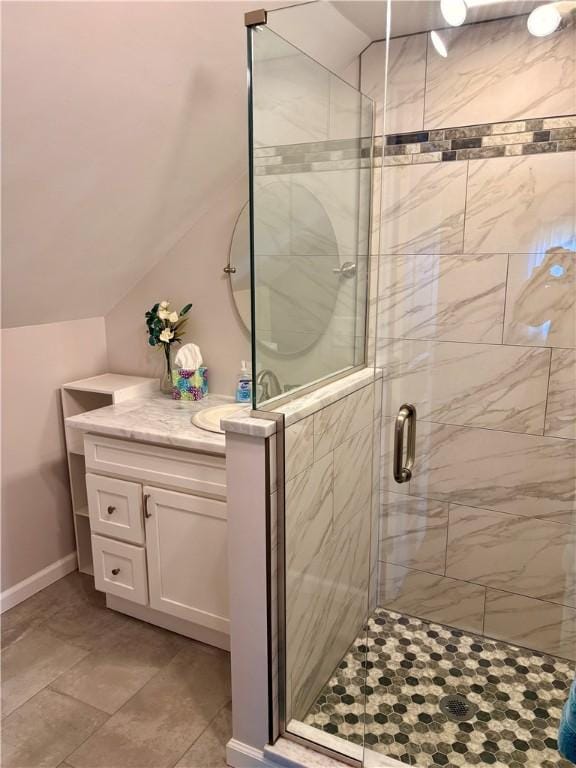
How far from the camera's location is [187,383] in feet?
8.25

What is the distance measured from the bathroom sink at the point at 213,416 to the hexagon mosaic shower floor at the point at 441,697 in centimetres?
97

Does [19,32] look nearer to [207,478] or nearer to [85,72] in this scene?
[85,72]

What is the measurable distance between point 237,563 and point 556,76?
1.80 meters

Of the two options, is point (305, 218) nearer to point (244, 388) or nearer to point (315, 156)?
point (315, 156)

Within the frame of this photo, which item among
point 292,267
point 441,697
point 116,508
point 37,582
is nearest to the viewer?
point 292,267

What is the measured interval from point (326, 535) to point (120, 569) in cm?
93

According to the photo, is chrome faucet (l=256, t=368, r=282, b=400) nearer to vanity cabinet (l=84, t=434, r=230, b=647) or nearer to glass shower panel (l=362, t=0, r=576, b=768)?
vanity cabinet (l=84, t=434, r=230, b=647)

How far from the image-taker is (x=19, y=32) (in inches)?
54.6

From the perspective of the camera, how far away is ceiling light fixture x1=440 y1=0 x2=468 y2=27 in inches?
73.4

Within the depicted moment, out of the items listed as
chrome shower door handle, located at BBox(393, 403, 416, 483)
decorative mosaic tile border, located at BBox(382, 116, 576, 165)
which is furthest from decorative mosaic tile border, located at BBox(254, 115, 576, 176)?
chrome shower door handle, located at BBox(393, 403, 416, 483)

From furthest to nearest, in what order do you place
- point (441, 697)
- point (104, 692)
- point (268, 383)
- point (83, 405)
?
point (83, 405)
point (104, 692)
point (441, 697)
point (268, 383)

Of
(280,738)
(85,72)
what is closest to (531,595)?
(280,738)

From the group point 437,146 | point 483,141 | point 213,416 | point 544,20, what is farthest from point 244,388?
point 544,20

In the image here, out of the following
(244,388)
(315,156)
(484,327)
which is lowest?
(244,388)
